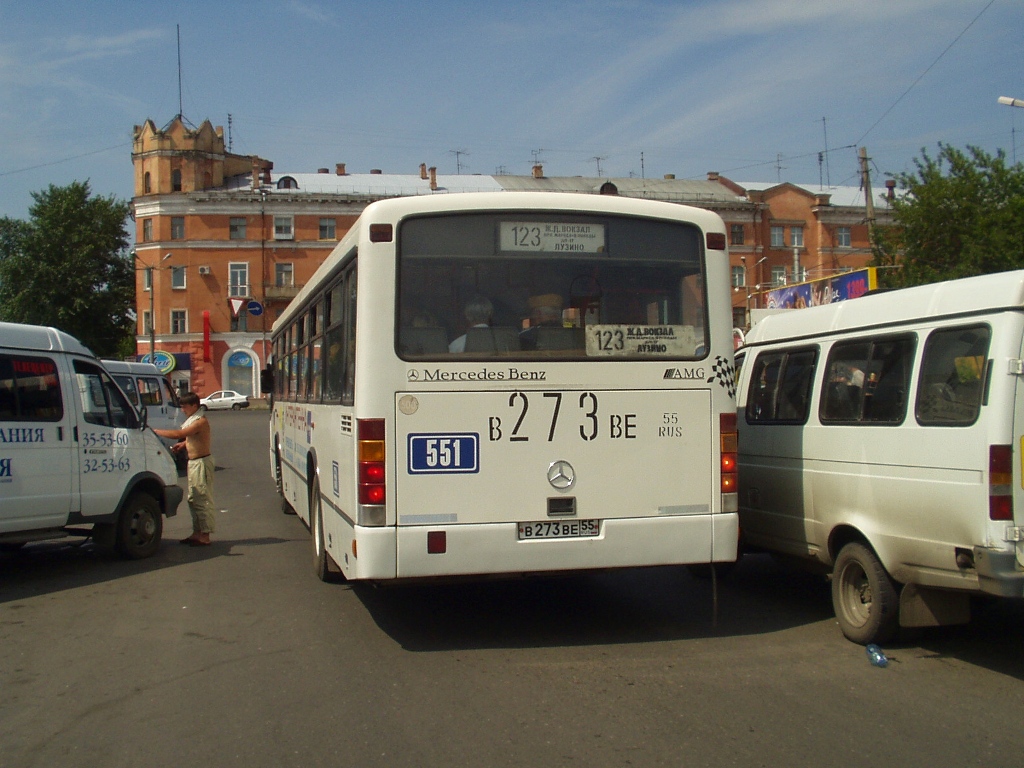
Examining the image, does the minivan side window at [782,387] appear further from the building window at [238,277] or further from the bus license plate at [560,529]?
the building window at [238,277]

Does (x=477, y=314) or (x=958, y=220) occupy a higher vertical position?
(x=958, y=220)

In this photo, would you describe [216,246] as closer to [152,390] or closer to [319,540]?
[152,390]

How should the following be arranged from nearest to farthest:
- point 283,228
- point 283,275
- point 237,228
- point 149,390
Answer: point 149,390, point 237,228, point 283,228, point 283,275

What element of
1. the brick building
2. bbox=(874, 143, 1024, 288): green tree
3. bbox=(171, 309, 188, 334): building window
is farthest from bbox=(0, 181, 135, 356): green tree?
bbox=(874, 143, 1024, 288): green tree

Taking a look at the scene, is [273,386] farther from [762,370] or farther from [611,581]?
[762,370]

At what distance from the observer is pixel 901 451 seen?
20.7ft

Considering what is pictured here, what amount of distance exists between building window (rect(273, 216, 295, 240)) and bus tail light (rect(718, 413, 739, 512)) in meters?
65.4

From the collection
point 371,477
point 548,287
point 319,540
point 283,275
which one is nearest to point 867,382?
point 548,287

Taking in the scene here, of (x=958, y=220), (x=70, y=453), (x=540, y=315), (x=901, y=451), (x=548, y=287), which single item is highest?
(x=958, y=220)

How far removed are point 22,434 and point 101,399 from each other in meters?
1.14

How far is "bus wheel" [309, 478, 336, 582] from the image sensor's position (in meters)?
8.70

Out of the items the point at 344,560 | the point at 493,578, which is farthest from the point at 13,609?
the point at 493,578

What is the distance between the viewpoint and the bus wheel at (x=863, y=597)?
637cm

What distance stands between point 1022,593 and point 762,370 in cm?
350
